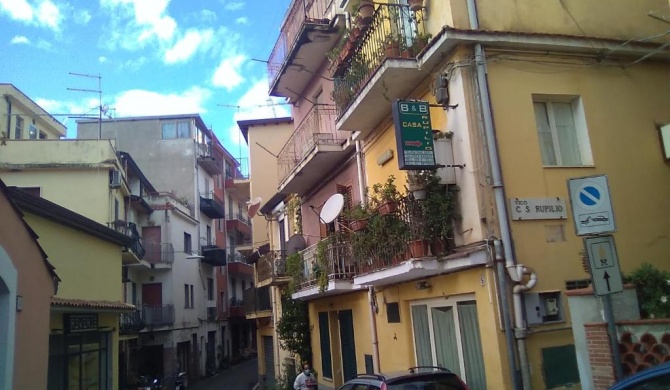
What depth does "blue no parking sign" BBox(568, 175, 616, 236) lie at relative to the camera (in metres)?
5.84

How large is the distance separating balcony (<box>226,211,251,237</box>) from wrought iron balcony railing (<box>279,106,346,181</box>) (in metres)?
34.9

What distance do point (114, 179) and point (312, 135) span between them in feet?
47.7

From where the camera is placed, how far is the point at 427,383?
7520 mm

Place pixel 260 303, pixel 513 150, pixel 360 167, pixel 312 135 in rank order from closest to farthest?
pixel 513 150
pixel 360 167
pixel 312 135
pixel 260 303

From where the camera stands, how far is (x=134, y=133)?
4094 cm

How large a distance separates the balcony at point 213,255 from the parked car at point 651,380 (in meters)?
38.8

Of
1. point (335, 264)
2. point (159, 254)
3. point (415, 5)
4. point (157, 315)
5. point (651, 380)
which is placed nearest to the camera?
point (651, 380)

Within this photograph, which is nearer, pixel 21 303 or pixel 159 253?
pixel 21 303

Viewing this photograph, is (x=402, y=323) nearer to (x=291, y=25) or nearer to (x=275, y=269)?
(x=275, y=269)

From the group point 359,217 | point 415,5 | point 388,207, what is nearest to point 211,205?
point 359,217

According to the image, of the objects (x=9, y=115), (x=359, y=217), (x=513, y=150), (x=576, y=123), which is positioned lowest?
(x=359, y=217)

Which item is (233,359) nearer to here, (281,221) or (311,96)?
(281,221)

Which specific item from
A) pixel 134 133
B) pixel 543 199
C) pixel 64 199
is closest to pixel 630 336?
pixel 543 199

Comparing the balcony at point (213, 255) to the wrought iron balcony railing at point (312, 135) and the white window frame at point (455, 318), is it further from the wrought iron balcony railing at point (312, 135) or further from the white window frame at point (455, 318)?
the white window frame at point (455, 318)
